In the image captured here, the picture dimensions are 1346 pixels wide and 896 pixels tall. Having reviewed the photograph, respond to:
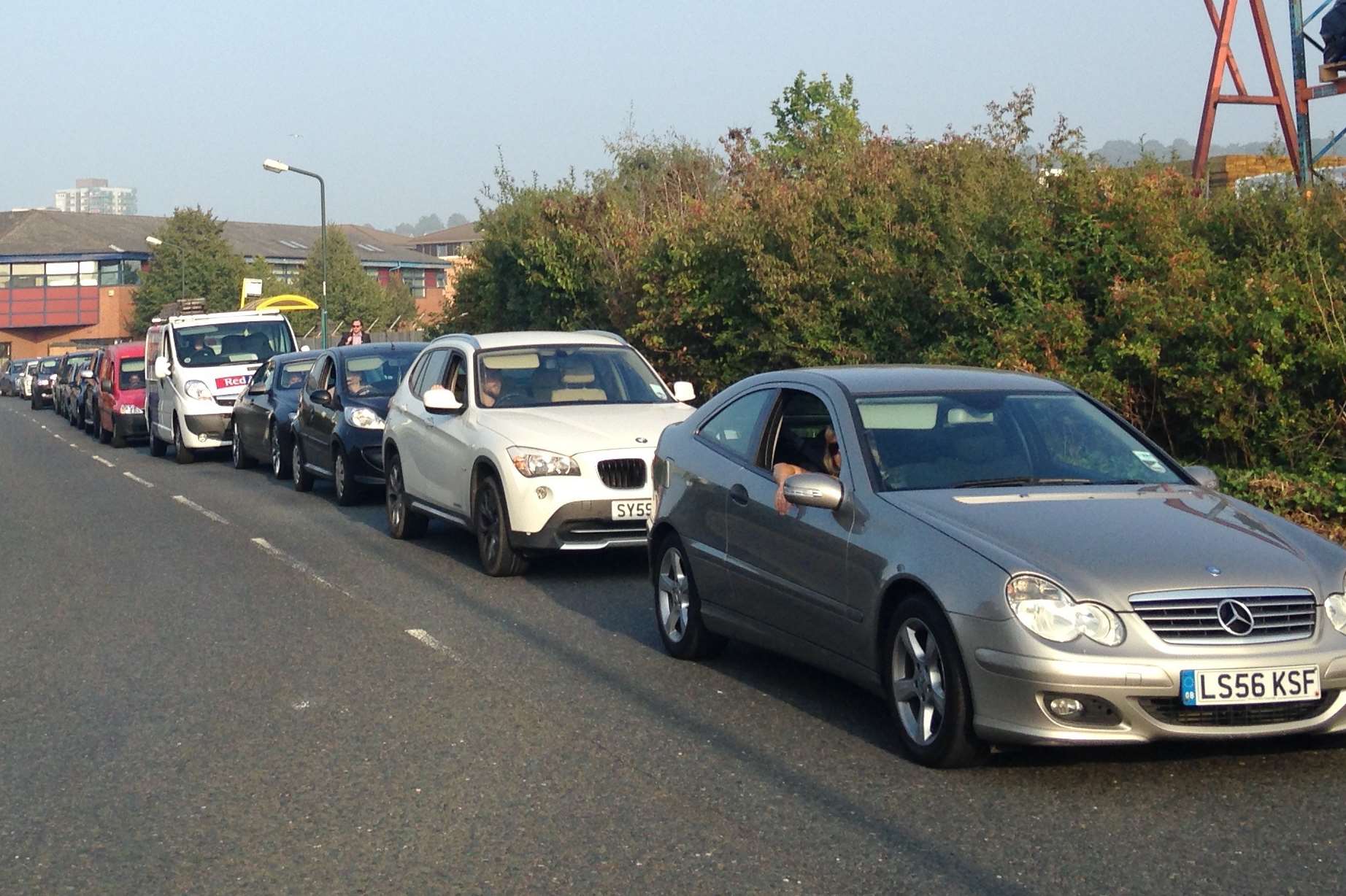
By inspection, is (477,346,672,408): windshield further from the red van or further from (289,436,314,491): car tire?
the red van

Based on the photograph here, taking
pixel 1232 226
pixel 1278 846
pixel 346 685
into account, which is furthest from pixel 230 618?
pixel 1232 226

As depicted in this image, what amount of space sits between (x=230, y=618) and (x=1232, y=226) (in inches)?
326

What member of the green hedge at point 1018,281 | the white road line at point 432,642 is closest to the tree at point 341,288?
the green hedge at point 1018,281

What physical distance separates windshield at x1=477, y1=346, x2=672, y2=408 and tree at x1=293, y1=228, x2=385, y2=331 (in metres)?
66.0

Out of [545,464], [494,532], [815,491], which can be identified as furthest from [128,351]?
[815,491]

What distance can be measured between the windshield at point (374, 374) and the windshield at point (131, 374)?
1352 centimetres

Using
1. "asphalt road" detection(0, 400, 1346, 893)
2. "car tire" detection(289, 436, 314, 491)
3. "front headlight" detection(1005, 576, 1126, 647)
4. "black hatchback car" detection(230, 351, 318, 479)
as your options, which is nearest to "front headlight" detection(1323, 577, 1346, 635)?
"asphalt road" detection(0, 400, 1346, 893)

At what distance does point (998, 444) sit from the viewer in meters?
7.37

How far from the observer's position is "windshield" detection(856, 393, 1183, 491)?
7.16 metres

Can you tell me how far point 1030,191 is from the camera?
15617 mm

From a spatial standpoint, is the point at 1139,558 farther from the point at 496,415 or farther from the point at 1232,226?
the point at 1232,226

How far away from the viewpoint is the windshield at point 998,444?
7.16 m

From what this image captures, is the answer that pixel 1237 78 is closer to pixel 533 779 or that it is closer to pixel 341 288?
pixel 533 779

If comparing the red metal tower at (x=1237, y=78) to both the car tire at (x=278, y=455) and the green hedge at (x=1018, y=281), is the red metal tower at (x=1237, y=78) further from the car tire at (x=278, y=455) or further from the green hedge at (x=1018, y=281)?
the car tire at (x=278, y=455)
